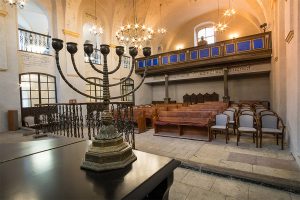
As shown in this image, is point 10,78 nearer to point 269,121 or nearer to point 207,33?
point 269,121

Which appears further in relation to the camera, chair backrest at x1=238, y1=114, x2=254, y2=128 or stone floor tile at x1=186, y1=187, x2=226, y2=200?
chair backrest at x1=238, y1=114, x2=254, y2=128

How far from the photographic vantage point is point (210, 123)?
5430mm

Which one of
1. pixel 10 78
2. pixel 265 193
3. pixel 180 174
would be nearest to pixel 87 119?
pixel 180 174

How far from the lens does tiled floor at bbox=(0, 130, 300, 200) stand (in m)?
2.60

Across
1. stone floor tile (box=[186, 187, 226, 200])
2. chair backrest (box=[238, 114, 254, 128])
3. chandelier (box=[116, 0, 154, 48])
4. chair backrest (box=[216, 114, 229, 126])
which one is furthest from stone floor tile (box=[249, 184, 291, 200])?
chandelier (box=[116, 0, 154, 48])

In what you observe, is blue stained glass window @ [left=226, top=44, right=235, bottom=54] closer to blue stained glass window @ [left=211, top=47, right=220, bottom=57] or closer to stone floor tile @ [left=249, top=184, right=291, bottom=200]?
blue stained glass window @ [left=211, top=47, right=220, bottom=57]

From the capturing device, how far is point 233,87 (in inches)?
512

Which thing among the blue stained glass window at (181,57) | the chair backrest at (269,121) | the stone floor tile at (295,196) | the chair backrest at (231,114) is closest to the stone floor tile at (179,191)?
the stone floor tile at (295,196)

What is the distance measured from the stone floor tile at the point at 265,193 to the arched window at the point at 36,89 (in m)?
8.94

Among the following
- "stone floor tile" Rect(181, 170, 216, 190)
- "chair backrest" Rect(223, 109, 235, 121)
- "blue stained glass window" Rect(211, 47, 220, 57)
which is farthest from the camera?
"blue stained glass window" Rect(211, 47, 220, 57)

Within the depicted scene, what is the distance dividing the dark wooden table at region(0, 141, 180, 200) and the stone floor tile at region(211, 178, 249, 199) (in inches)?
82.5

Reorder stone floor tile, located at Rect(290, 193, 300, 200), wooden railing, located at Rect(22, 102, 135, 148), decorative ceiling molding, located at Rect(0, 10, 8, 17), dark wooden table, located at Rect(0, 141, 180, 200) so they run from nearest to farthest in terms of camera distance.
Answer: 1. dark wooden table, located at Rect(0, 141, 180, 200)
2. stone floor tile, located at Rect(290, 193, 300, 200)
3. wooden railing, located at Rect(22, 102, 135, 148)
4. decorative ceiling molding, located at Rect(0, 10, 8, 17)

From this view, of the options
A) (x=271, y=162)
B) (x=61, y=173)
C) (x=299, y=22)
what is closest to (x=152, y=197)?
(x=61, y=173)

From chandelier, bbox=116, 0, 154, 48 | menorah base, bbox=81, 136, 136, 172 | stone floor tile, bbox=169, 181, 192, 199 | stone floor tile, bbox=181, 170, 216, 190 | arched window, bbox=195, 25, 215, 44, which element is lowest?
stone floor tile, bbox=169, 181, 192, 199
